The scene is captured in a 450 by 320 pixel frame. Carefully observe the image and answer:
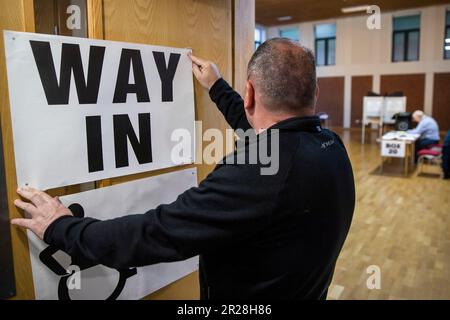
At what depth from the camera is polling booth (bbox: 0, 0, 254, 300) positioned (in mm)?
1174

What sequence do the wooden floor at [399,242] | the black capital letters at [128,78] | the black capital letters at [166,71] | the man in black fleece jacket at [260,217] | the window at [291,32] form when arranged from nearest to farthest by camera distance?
the man in black fleece jacket at [260,217] < the black capital letters at [128,78] < the black capital letters at [166,71] < the wooden floor at [399,242] < the window at [291,32]

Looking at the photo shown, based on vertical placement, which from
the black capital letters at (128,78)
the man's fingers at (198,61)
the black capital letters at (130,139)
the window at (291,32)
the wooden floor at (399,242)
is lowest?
the wooden floor at (399,242)

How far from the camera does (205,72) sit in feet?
5.82

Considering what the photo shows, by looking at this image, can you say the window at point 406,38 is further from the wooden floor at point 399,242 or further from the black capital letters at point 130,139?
the black capital letters at point 130,139

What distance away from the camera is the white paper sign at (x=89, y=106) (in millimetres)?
1178

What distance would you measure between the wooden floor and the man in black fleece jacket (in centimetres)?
235

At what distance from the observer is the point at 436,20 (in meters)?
12.7

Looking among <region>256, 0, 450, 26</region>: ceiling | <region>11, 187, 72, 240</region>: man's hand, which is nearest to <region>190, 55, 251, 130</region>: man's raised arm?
<region>11, 187, 72, 240</region>: man's hand

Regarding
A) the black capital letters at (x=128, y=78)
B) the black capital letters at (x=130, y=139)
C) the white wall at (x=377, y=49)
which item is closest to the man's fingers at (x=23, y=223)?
the black capital letters at (x=130, y=139)

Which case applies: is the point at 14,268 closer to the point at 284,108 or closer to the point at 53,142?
the point at 53,142

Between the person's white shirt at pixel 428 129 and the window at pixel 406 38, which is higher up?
the window at pixel 406 38

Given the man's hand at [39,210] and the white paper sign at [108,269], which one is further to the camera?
the white paper sign at [108,269]

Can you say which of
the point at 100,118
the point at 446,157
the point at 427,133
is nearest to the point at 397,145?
the point at 446,157

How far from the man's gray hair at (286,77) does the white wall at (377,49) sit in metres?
13.9
